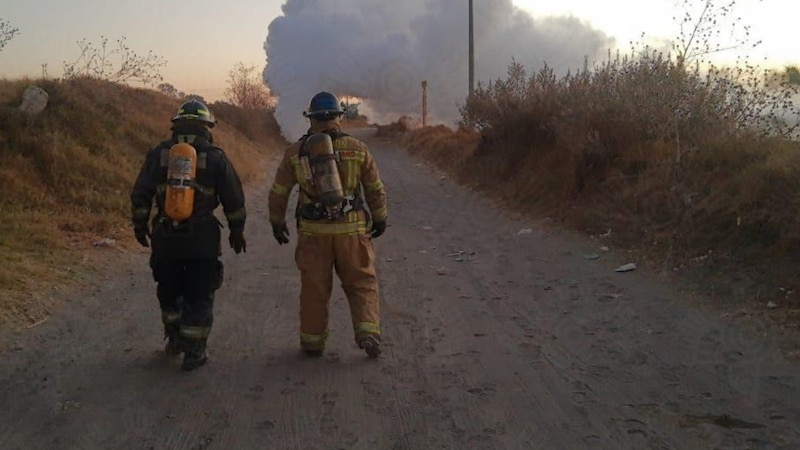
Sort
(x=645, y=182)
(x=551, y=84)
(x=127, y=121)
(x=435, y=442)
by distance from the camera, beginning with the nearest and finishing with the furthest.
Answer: (x=435, y=442) < (x=645, y=182) < (x=551, y=84) < (x=127, y=121)

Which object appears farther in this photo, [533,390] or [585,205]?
[585,205]

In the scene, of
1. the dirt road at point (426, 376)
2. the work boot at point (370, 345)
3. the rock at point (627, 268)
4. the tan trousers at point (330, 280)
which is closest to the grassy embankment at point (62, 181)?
the dirt road at point (426, 376)

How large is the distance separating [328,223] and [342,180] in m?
0.33

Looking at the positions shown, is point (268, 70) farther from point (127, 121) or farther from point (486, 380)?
point (486, 380)

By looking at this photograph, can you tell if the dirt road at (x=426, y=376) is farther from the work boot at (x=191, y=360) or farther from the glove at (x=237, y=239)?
the glove at (x=237, y=239)

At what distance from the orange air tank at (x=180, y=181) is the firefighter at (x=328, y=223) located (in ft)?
2.20

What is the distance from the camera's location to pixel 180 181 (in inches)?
191

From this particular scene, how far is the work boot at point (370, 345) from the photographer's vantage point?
17.3 feet

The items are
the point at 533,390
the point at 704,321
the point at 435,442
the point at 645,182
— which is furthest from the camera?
the point at 645,182

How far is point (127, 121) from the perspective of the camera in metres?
16.4

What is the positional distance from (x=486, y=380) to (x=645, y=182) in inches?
229

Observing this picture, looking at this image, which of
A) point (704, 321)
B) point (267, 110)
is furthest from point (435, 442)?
point (267, 110)

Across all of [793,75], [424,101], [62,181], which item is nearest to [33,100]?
[62,181]

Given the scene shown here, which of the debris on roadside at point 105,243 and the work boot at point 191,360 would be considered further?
the debris on roadside at point 105,243
